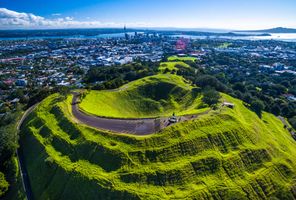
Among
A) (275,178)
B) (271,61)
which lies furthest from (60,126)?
(271,61)

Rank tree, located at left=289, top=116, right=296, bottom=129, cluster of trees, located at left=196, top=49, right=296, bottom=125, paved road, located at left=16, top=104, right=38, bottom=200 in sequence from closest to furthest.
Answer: paved road, located at left=16, top=104, right=38, bottom=200
tree, located at left=289, top=116, right=296, bottom=129
cluster of trees, located at left=196, top=49, right=296, bottom=125

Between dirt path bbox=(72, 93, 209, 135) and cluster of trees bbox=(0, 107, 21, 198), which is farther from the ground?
dirt path bbox=(72, 93, 209, 135)

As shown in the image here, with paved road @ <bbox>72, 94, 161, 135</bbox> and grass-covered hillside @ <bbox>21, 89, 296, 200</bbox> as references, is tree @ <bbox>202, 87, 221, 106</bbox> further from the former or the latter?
paved road @ <bbox>72, 94, 161, 135</bbox>

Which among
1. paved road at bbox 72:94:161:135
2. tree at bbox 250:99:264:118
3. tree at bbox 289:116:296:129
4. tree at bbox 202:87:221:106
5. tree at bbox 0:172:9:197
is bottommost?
tree at bbox 289:116:296:129

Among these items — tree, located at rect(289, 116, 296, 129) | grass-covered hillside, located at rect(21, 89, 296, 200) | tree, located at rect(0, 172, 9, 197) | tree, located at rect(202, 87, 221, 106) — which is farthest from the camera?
tree, located at rect(289, 116, 296, 129)

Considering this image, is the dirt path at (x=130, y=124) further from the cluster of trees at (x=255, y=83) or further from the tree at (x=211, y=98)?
the cluster of trees at (x=255, y=83)

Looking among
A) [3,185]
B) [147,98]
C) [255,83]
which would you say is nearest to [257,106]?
[147,98]

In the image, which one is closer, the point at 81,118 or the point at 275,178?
the point at 275,178

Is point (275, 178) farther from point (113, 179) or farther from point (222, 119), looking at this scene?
point (113, 179)

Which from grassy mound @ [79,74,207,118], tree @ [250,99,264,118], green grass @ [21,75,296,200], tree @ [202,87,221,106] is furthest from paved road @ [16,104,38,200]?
tree @ [250,99,264,118]

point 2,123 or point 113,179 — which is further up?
point 113,179
